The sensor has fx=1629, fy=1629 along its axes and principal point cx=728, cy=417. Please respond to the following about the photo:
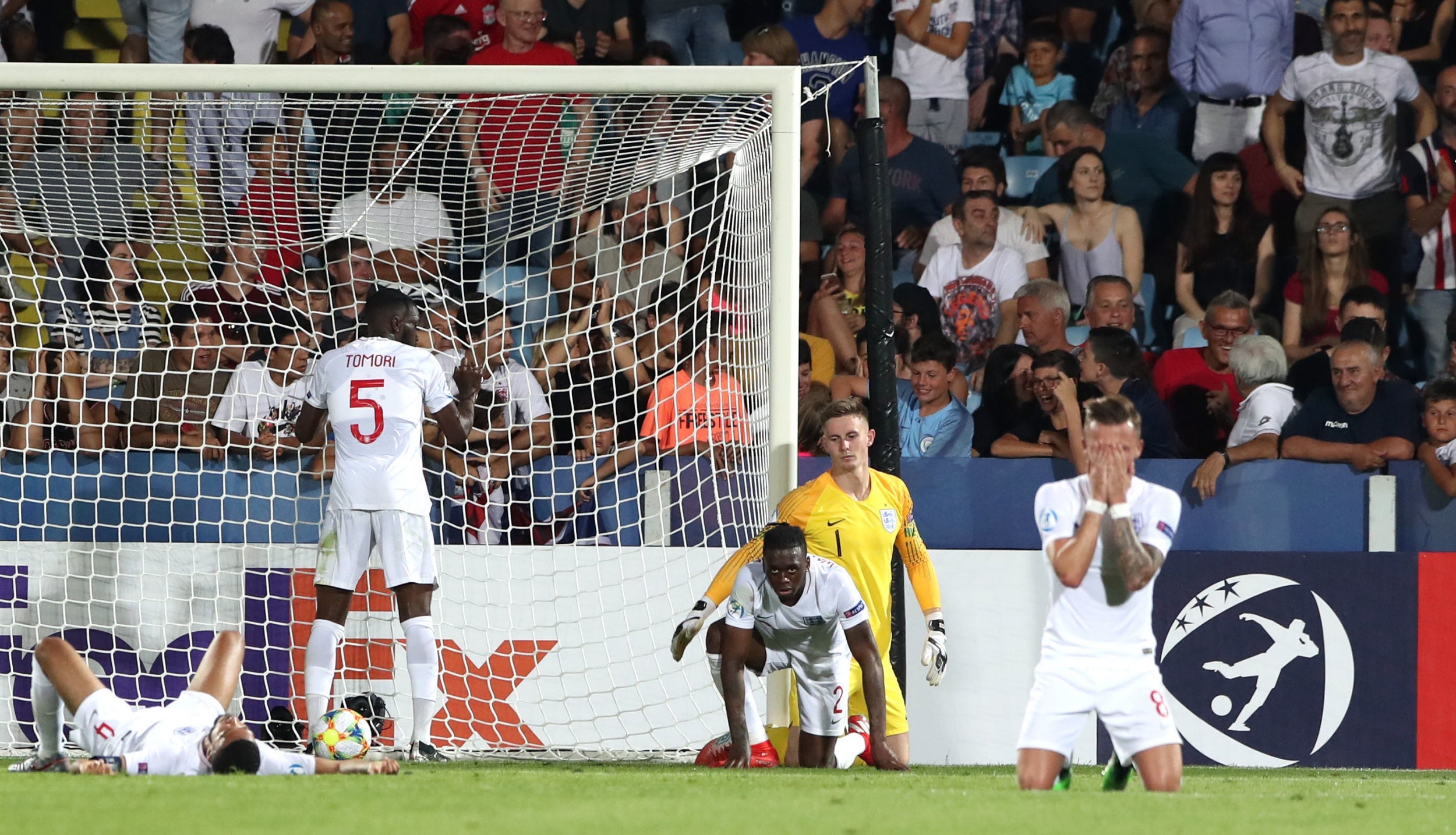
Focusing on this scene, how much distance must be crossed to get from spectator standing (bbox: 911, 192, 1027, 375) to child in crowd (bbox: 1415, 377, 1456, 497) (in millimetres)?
2185

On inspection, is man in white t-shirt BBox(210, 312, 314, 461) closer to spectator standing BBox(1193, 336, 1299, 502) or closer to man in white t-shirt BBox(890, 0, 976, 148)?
man in white t-shirt BBox(890, 0, 976, 148)

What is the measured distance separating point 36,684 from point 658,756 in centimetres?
270

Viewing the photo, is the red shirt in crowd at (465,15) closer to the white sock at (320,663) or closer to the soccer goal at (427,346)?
the soccer goal at (427,346)

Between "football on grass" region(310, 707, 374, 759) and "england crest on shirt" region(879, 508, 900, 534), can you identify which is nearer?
"football on grass" region(310, 707, 374, 759)

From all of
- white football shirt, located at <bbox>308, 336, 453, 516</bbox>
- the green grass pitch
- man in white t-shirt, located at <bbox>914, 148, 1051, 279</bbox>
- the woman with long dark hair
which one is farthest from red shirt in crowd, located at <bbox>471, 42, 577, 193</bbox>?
the woman with long dark hair

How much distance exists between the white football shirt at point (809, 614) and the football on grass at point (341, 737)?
1470 mm

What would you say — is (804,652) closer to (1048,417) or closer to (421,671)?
(421,671)

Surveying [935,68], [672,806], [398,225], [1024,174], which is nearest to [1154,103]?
[1024,174]

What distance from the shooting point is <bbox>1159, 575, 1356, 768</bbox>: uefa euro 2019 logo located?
7.48 m

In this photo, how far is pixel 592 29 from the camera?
34.1 feet

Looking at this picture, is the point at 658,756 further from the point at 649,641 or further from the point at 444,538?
the point at 444,538

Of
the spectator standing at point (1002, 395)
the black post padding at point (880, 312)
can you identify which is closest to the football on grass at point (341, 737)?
the black post padding at point (880, 312)

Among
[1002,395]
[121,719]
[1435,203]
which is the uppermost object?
[1435,203]

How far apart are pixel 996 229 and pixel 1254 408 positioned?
1.93m
